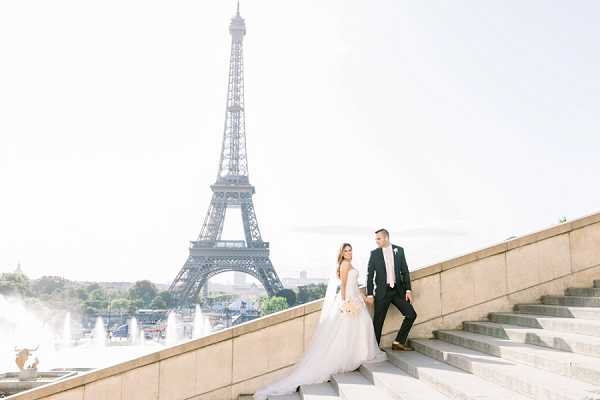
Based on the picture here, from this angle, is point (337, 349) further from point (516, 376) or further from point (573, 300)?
point (573, 300)

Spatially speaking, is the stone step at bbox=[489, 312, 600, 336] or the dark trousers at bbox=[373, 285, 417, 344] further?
the dark trousers at bbox=[373, 285, 417, 344]

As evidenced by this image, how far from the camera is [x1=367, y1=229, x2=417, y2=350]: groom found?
7020mm

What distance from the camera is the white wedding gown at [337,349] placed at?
667cm

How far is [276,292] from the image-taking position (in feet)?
189

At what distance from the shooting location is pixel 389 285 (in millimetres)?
7062

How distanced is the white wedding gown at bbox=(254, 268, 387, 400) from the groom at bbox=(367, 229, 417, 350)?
26 centimetres

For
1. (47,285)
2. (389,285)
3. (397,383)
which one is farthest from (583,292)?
A: (47,285)

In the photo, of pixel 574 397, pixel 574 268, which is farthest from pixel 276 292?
pixel 574 397

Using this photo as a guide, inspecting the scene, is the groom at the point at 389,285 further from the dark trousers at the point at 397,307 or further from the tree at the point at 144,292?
the tree at the point at 144,292

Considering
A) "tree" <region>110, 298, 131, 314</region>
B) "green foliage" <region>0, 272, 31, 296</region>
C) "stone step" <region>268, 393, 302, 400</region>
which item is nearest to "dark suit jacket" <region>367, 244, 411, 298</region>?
"stone step" <region>268, 393, 302, 400</region>

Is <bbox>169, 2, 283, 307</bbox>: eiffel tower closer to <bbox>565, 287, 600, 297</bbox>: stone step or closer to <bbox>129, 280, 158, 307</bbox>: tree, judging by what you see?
<bbox>129, 280, 158, 307</bbox>: tree

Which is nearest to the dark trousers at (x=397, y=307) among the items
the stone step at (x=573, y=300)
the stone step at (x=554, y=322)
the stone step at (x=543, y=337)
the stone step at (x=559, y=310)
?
the stone step at (x=543, y=337)

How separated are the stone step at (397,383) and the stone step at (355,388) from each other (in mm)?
65

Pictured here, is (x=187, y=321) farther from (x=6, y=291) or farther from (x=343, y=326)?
(x=343, y=326)
